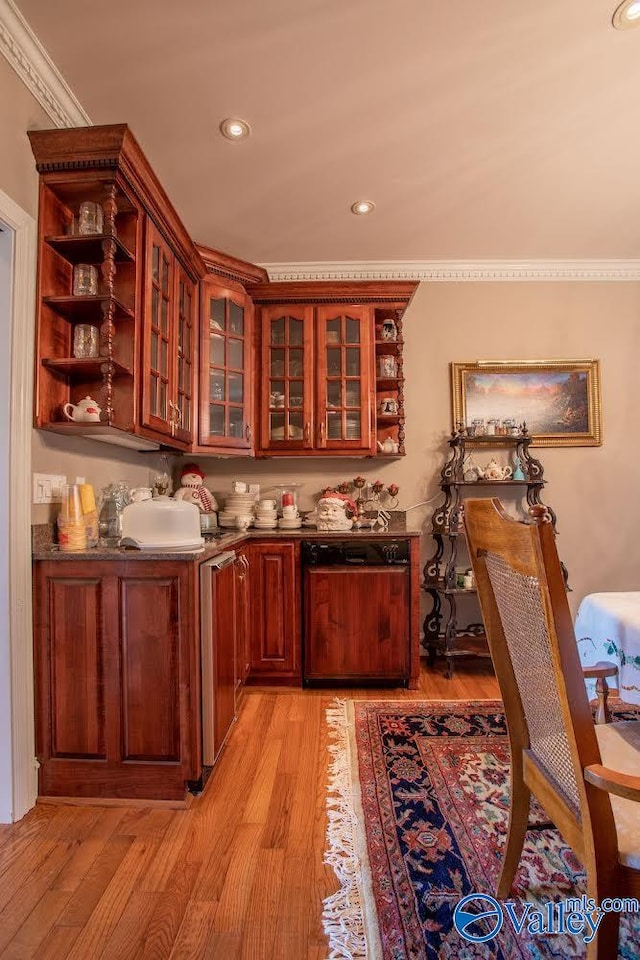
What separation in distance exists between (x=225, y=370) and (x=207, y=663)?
6.12ft

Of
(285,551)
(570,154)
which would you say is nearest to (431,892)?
(285,551)

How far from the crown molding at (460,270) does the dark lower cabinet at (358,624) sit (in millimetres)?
2121

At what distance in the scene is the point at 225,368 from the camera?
3.08m

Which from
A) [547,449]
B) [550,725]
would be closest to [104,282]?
[550,725]

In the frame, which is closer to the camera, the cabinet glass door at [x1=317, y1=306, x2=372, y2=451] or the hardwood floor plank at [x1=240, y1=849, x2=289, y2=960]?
the hardwood floor plank at [x1=240, y1=849, x2=289, y2=960]

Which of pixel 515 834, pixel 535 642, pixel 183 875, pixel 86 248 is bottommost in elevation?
pixel 183 875

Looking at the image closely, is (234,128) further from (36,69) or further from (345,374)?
(345,374)

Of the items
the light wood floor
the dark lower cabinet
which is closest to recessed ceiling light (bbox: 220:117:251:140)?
the dark lower cabinet

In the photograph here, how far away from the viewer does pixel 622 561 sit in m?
3.48

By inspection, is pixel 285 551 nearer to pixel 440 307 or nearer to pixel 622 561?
pixel 440 307

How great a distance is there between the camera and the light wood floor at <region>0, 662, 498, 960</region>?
120 centimetres

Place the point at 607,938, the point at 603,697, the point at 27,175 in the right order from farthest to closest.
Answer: the point at 27,175
the point at 603,697
the point at 607,938

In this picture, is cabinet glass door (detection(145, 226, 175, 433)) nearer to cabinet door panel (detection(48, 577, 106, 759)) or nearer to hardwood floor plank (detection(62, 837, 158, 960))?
cabinet door panel (detection(48, 577, 106, 759))

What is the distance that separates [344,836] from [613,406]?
3.30 meters
